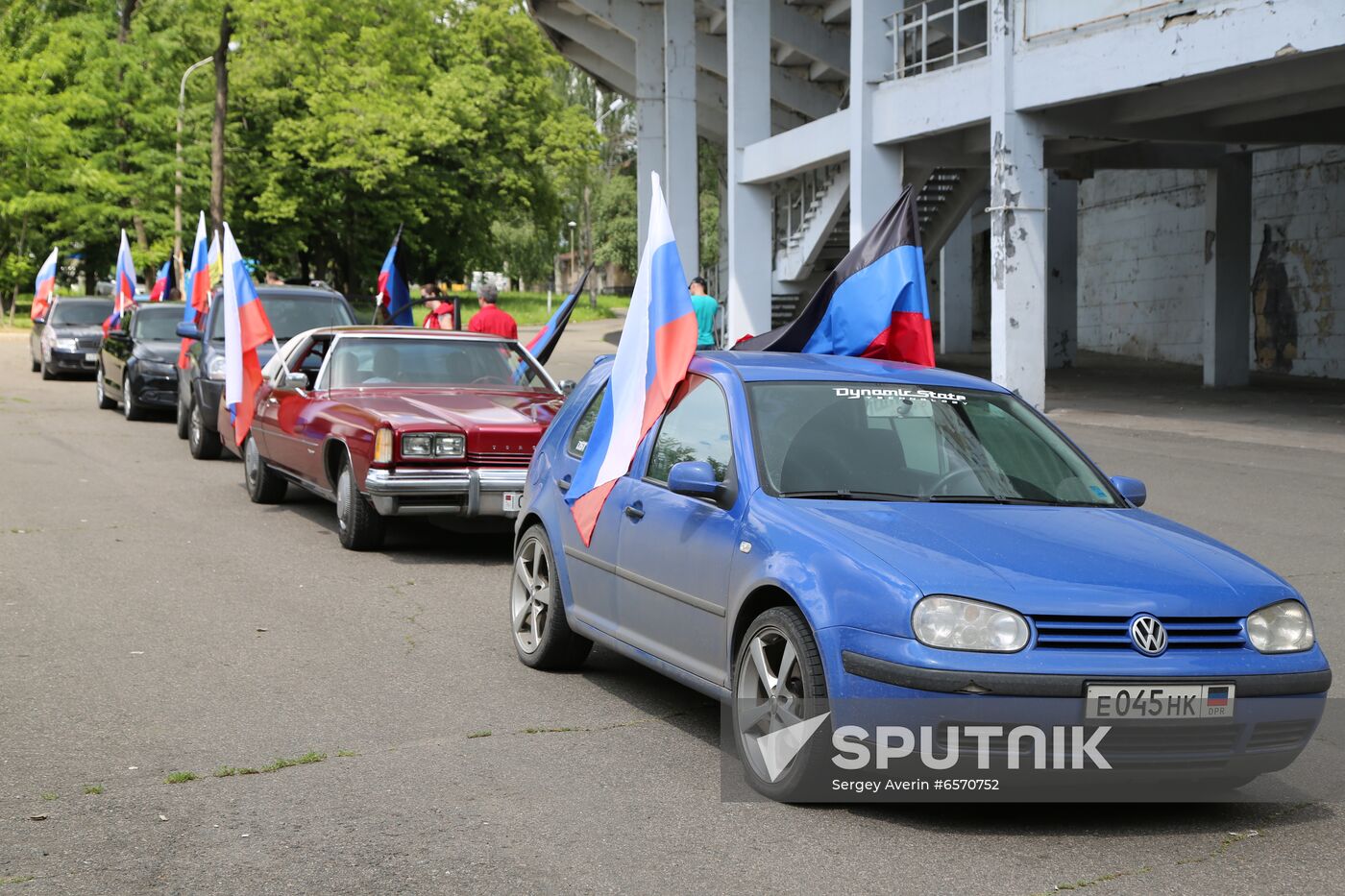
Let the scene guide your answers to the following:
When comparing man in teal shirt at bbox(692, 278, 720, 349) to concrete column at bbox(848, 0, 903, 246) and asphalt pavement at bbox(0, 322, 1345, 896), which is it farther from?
asphalt pavement at bbox(0, 322, 1345, 896)

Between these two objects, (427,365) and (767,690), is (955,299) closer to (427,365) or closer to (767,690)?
(427,365)

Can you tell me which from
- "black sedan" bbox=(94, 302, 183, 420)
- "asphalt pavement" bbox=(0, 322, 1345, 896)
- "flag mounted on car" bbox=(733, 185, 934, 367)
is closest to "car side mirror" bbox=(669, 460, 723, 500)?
"asphalt pavement" bbox=(0, 322, 1345, 896)

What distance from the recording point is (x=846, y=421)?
20.8 ft

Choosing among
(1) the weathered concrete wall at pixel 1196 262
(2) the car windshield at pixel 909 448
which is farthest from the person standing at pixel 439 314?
(1) the weathered concrete wall at pixel 1196 262

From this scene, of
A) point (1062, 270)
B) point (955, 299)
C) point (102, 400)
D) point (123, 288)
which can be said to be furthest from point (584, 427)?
point (955, 299)

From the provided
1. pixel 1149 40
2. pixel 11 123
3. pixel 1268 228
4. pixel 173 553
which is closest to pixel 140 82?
pixel 11 123

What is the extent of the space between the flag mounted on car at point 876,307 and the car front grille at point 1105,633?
3609mm

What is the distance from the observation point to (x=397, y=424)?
11.0 m

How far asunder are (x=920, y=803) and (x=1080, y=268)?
36695 millimetres

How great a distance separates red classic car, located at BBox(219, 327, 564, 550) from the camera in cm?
1094

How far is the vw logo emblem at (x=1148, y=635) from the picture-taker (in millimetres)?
4957

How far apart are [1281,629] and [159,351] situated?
19.5 m

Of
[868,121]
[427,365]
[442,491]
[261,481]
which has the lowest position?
[261,481]

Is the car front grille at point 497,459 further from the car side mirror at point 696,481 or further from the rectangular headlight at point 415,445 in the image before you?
the car side mirror at point 696,481
